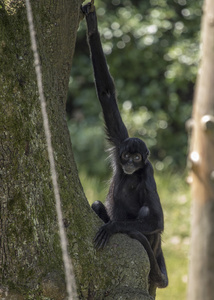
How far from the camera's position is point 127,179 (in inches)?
243

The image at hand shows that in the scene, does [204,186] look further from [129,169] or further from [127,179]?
[127,179]

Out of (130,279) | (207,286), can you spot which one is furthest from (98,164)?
(207,286)

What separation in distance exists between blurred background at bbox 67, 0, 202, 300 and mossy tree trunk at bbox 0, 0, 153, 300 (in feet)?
23.2

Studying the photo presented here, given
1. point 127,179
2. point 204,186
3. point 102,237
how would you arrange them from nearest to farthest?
1. point 204,186
2. point 102,237
3. point 127,179

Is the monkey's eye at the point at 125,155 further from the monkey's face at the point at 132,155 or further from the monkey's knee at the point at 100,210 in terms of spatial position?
the monkey's knee at the point at 100,210

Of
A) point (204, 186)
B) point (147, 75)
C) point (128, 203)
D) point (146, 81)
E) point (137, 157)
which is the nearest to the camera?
point (204, 186)

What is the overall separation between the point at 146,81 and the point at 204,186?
37.0ft

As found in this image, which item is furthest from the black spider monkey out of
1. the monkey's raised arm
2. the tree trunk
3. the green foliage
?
the green foliage

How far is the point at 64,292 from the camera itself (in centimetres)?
431

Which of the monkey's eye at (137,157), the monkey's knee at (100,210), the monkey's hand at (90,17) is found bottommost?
the monkey's knee at (100,210)

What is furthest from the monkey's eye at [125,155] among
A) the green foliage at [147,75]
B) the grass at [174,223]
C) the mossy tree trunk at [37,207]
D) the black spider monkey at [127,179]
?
the green foliage at [147,75]

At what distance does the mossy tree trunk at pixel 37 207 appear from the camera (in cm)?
433

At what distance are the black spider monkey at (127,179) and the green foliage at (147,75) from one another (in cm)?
614

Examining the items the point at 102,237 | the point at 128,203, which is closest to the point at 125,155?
the point at 128,203
